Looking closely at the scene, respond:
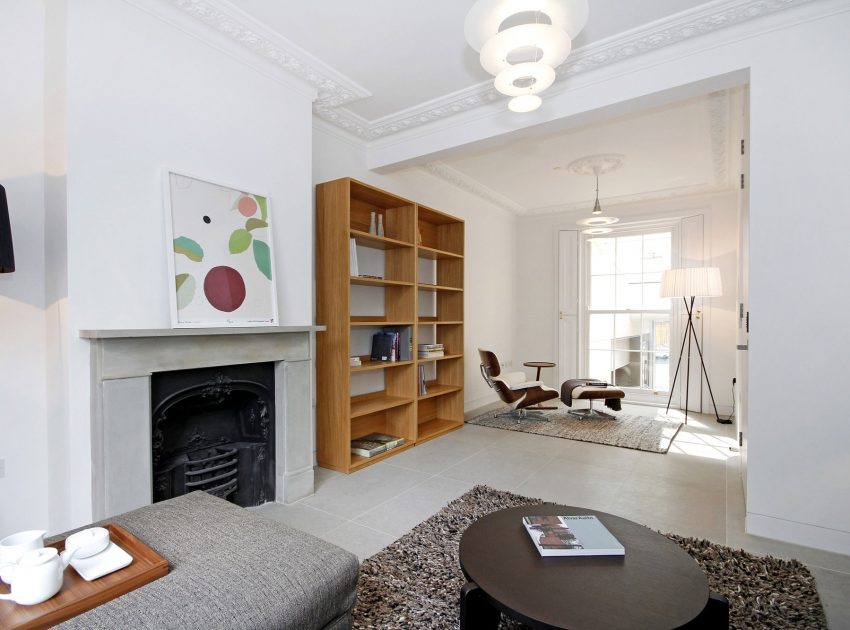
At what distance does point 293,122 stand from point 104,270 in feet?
5.36

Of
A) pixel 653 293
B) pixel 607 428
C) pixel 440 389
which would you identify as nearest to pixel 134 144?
pixel 440 389

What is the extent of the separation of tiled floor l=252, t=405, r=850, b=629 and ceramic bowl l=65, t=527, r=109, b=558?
3.95 feet

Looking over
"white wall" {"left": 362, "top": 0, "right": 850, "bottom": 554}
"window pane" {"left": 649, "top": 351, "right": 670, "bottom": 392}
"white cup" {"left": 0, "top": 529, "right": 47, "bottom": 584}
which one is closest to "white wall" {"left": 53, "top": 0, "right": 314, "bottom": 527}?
"white cup" {"left": 0, "top": 529, "right": 47, "bottom": 584}

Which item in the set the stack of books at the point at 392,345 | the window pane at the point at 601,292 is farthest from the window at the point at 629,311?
the stack of books at the point at 392,345

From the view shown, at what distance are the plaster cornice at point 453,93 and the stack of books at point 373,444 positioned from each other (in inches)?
108

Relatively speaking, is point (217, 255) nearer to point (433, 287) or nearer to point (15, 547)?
point (15, 547)

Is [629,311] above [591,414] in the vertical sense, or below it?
above

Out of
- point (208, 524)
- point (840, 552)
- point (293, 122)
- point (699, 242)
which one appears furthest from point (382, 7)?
point (699, 242)

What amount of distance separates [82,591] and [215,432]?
164 cm

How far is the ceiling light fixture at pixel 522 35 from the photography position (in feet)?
6.03

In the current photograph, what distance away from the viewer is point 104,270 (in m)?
2.13

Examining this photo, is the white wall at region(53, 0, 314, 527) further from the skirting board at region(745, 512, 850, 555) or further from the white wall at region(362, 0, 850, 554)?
the skirting board at region(745, 512, 850, 555)

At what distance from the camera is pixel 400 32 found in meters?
2.73

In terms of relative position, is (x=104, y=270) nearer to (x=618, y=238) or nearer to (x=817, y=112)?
(x=817, y=112)
